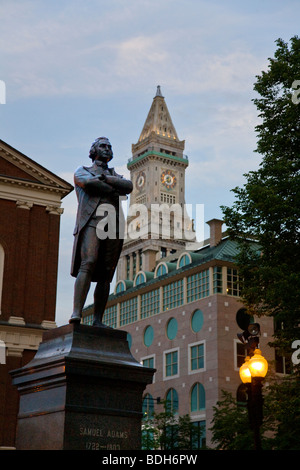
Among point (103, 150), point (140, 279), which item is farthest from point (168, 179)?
point (103, 150)

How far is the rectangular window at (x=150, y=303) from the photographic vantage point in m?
68.9

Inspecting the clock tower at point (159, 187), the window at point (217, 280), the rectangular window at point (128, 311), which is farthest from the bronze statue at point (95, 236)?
the clock tower at point (159, 187)

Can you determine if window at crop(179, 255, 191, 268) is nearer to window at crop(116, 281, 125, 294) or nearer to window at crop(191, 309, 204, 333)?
window at crop(191, 309, 204, 333)

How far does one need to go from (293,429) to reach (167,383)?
3874 centimetres

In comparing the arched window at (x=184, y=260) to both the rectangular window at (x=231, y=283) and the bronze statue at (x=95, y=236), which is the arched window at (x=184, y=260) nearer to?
the rectangular window at (x=231, y=283)

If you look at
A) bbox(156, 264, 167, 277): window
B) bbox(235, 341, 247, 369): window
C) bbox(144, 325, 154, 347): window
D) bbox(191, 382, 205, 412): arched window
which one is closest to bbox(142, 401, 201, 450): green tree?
bbox(191, 382, 205, 412): arched window

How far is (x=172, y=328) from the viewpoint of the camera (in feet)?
216

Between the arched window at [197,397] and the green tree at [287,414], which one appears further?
the arched window at [197,397]

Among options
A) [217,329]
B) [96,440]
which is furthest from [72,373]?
[217,329]

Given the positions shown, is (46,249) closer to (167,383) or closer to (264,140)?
(264,140)

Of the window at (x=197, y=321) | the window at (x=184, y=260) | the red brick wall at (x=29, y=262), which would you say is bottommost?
the red brick wall at (x=29, y=262)

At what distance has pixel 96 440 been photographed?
10172 mm

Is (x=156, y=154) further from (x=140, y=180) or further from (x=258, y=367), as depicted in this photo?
(x=258, y=367)

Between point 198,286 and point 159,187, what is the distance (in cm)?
9298
